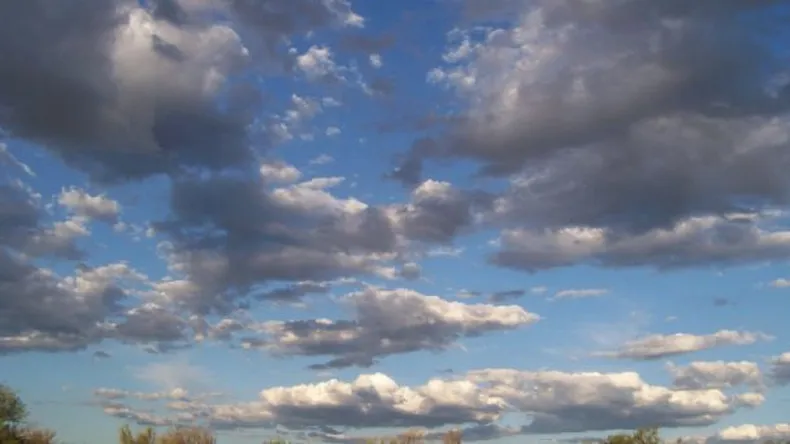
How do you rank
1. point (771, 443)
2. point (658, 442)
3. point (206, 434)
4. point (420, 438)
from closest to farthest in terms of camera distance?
1. point (206, 434)
2. point (420, 438)
3. point (658, 442)
4. point (771, 443)

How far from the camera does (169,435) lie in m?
122

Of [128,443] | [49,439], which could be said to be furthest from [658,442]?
[49,439]

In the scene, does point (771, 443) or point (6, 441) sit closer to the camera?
point (6, 441)

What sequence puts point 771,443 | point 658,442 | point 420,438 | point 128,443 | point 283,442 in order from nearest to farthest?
point 128,443 → point 420,438 → point 283,442 → point 658,442 → point 771,443

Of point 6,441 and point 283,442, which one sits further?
point 283,442

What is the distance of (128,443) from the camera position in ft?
381

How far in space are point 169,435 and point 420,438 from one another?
3808 centimetres

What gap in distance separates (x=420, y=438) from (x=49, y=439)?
59.6m

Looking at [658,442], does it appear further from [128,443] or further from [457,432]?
[128,443]

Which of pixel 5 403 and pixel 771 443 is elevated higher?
pixel 5 403

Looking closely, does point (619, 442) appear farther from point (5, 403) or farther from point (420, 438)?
point (5, 403)

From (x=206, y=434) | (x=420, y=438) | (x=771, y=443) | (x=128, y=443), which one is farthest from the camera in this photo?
(x=771, y=443)

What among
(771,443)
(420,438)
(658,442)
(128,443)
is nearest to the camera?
(128,443)

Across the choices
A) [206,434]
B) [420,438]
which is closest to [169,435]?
[206,434]
